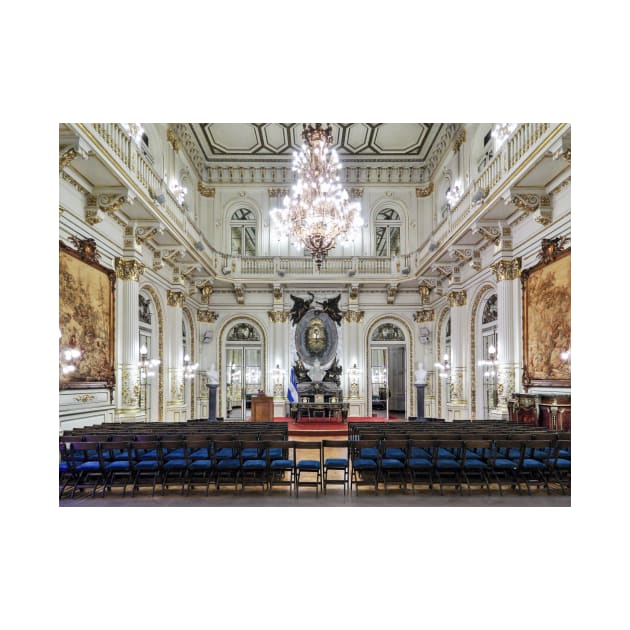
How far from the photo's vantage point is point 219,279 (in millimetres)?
16094

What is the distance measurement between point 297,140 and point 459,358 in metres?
9.13

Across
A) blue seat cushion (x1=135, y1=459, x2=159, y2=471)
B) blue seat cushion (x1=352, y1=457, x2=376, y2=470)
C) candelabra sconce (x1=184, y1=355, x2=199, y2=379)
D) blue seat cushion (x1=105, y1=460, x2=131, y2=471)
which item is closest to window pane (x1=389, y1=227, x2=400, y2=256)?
candelabra sconce (x1=184, y1=355, x2=199, y2=379)

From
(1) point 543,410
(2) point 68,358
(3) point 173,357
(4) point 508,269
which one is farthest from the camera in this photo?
(3) point 173,357

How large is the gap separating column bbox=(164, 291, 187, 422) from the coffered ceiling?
18.1 ft

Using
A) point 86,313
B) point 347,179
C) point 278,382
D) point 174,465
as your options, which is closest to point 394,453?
point 174,465

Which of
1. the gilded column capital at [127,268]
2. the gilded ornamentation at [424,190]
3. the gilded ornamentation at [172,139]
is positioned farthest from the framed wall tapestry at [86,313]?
the gilded ornamentation at [424,190]

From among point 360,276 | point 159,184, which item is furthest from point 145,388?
point 360,276

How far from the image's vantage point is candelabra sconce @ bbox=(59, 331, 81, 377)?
7160 millimetres

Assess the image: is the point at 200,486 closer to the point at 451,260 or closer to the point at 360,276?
the point at 451,260

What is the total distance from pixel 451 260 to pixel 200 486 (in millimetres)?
9796

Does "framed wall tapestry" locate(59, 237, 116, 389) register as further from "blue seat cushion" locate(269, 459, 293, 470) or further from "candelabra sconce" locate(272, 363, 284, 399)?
"candelabra sconce" locate(272, 363, 284, 399)

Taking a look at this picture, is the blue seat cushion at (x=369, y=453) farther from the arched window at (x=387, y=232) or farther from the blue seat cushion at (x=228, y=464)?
the arched window at (x=387, y=232)

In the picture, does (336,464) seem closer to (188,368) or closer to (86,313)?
(86,313)

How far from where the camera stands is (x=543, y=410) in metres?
8.18
